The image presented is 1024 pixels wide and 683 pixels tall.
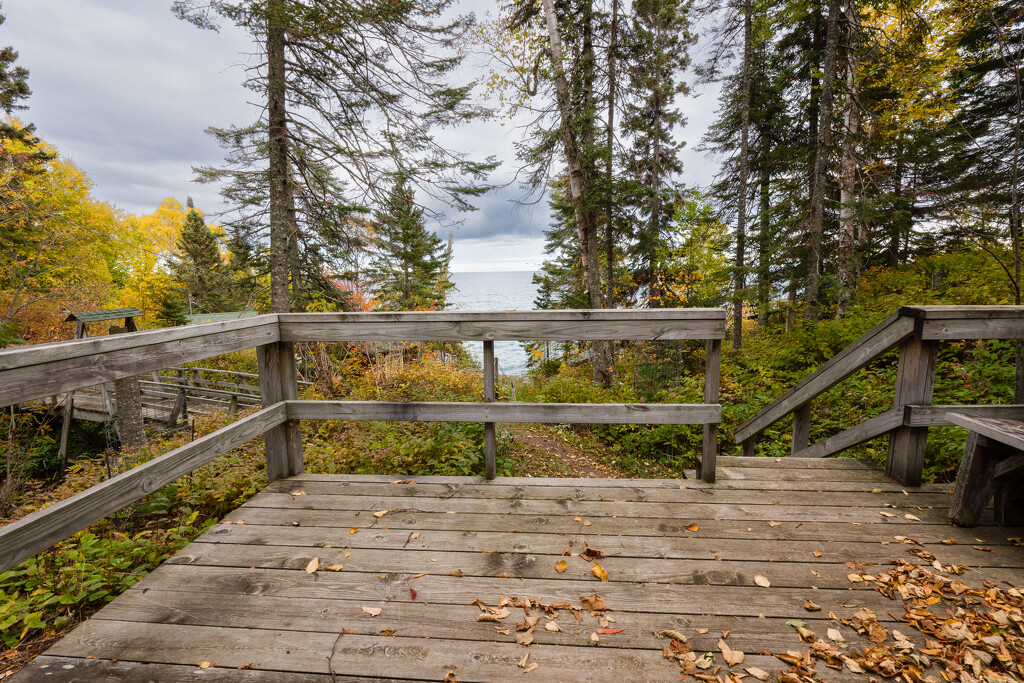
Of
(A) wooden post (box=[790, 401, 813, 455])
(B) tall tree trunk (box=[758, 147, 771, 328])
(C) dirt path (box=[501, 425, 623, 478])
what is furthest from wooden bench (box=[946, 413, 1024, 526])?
(B) tall tree trunk (box=[758, 147, 771, 328])

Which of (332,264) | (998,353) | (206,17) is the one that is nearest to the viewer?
(998,353)

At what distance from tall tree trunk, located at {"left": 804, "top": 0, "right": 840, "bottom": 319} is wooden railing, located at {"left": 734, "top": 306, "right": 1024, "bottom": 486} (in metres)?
7.93

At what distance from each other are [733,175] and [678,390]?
1229 cm

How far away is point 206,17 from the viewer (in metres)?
6.18

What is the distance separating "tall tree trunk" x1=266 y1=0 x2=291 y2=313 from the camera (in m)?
6.67

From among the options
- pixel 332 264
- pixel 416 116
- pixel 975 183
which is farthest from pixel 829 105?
pixel 332 264

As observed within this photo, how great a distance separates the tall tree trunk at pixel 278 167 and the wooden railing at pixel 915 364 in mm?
8241

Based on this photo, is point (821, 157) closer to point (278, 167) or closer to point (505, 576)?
point (505, 576)

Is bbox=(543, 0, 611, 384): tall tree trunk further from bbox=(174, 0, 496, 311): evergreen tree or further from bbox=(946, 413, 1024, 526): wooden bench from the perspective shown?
bbox=(946, 413, 1024, 526): wooden bench

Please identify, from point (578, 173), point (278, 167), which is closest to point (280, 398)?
point (278, 167)

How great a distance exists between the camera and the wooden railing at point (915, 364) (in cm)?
253

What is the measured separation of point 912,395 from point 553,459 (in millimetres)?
3912

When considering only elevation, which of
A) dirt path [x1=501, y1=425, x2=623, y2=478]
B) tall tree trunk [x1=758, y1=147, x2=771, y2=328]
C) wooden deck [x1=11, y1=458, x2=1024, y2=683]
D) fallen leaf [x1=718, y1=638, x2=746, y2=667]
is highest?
tall tree trunk [x1=758, y1=147, x2=771, y2=328]

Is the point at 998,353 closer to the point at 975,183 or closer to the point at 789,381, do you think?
the point at 789,381
